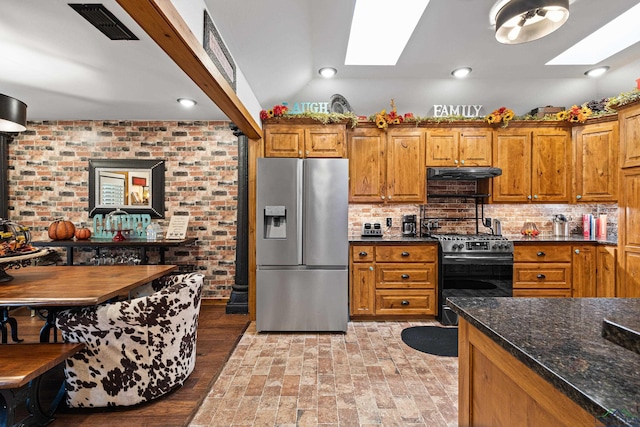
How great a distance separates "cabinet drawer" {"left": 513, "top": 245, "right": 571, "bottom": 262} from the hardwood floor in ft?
10.6

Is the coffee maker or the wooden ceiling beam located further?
the coffee maker

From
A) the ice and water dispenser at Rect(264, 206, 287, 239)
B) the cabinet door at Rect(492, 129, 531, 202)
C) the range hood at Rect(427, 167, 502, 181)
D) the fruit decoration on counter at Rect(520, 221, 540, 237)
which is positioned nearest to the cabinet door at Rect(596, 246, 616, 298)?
the fruit decoration on counter at Rect(520, 221, 540, 237)

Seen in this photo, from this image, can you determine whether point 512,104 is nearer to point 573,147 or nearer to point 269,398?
point 573,147

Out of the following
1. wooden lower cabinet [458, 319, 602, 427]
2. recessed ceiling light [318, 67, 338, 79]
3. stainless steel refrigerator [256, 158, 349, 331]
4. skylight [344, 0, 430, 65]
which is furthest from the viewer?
recessed ceiling light [318, 67, 338, 79]

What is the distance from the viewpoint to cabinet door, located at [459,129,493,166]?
3.84m

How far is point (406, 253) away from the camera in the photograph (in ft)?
11.6

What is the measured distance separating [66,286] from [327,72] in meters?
3.14

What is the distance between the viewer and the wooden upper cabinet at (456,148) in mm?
3844

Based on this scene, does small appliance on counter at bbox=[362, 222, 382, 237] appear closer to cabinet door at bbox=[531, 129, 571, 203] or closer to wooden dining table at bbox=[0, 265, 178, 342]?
cabinet door at bbox=[531, 129, 571, 203]

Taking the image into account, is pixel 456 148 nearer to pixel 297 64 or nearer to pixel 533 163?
pixel 533 163

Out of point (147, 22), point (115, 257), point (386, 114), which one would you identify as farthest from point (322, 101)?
point (115, 257)

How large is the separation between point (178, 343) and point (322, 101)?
3173mm

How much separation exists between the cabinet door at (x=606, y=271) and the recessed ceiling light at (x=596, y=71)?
Answer: 79.4 inches

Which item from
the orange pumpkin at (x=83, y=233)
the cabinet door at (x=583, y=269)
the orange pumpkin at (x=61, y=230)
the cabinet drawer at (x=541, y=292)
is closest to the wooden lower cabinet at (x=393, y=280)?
the cabinet drawer at (x=541, y=292)
